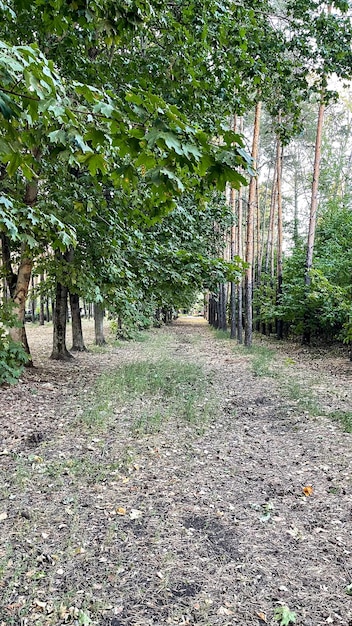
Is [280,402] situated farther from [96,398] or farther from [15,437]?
[15,437]

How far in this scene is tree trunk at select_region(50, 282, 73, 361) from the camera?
9109 mm

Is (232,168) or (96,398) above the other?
(232,168)

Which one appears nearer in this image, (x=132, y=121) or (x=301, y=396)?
(x=132, y=121)

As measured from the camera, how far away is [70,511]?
3012 mm

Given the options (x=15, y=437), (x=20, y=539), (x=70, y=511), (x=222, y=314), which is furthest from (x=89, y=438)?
(x=222, y=314)

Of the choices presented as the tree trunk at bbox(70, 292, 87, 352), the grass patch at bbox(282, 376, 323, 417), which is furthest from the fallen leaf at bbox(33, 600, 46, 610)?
the tree trunk at bbox(70, 292, 87, 352)

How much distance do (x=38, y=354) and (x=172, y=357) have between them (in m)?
3.61

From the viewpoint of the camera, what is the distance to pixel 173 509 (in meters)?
3.14

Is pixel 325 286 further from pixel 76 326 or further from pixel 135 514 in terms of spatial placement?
pixel 135 514

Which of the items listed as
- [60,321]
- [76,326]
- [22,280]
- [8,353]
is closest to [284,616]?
[8,353]

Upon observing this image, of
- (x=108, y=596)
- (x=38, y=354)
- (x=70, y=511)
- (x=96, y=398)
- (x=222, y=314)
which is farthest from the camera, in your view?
(x=222, y=314)

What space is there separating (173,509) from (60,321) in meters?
6.64

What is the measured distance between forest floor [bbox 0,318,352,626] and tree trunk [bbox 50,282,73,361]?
9.35 feet

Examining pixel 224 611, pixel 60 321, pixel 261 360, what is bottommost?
pixel 224 611
